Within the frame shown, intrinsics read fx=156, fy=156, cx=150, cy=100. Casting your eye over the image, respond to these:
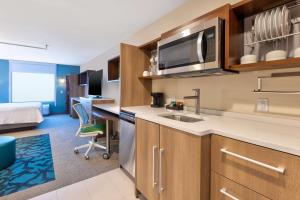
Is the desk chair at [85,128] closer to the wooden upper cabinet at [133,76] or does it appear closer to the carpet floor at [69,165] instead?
the carpet floor at [69,165]

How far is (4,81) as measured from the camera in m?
6.09

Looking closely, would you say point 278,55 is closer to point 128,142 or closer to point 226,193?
point 226,193

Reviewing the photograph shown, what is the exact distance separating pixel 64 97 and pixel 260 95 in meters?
7.78

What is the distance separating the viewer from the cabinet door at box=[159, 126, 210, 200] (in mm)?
1021

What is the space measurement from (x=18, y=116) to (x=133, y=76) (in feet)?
12.5

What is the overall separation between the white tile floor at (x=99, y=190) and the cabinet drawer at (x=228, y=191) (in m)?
1.00

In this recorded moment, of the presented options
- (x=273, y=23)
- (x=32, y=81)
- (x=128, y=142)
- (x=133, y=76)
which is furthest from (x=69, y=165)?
(x=32, y=81)

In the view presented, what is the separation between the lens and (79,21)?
2611 mm

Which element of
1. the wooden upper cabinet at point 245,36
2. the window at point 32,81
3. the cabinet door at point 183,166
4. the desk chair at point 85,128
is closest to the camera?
the cabinet door at point 183,166

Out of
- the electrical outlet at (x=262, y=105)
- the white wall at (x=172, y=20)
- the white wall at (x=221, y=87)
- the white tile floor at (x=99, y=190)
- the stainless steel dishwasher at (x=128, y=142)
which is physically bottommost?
the white tile floor at (x=99, y=190)

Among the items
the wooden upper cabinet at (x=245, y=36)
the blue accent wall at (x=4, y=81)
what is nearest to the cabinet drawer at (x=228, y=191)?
the wooden upper cabinet at (x=245, y=36)

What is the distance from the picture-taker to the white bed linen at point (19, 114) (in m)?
3.98

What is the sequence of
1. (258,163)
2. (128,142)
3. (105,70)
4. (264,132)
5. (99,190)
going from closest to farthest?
(258,163) → (264,132) → (99,190) → (128,142) → (105,70)

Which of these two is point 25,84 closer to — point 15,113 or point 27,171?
point 15,113
